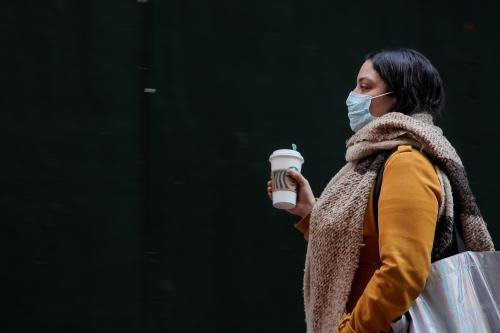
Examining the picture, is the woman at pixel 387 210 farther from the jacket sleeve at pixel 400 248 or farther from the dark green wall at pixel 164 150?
the dark green wall at pixel 164 150

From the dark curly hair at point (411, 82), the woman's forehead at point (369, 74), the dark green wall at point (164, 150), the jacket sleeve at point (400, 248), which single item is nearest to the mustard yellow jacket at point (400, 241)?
the jacket sleeve at point (400, 248)

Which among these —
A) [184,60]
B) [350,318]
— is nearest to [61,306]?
[184,60]

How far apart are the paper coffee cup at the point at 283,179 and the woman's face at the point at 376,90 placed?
33 cm

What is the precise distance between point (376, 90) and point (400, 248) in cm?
66

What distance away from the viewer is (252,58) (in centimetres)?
396

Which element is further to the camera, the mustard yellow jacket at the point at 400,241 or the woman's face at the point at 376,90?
the woman's face at the point at 376,90

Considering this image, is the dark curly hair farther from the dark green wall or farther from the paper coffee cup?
the dark green wall

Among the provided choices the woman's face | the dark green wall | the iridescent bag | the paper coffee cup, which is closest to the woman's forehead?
the woman's face

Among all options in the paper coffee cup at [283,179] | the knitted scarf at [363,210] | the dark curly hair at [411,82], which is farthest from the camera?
the paper coffee cup at [283,179]

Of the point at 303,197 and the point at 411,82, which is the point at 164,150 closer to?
the point at 303,197

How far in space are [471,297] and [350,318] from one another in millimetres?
379

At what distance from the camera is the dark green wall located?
378cm

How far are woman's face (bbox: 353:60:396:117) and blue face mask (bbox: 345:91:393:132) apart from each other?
0.01m

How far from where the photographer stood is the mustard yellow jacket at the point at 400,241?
2207 mm
